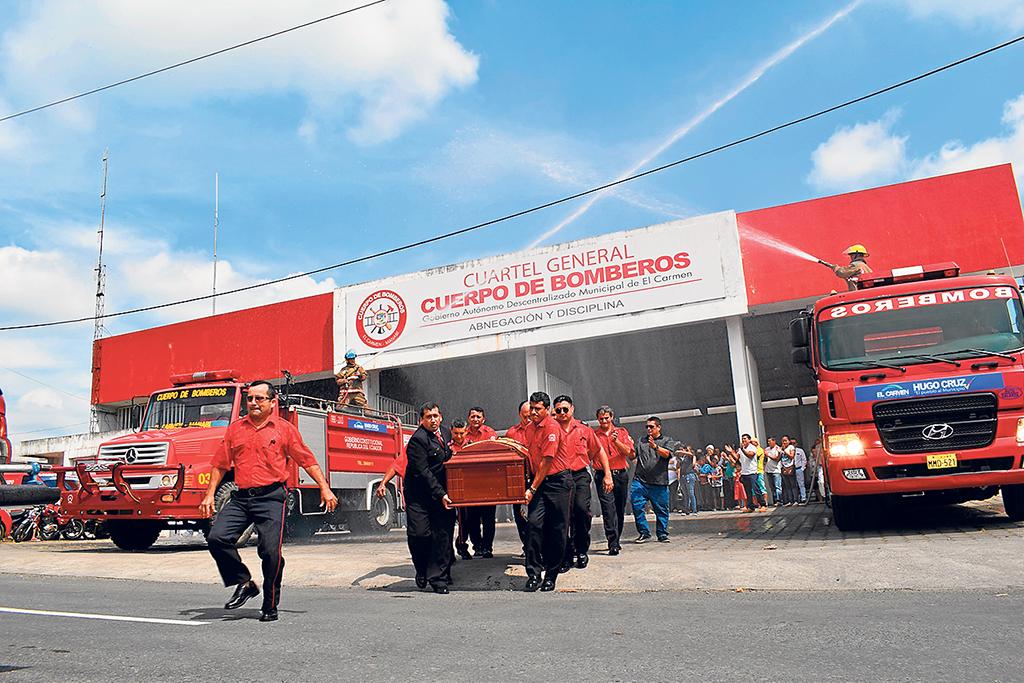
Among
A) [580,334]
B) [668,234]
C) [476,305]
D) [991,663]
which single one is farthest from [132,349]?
[991,663]

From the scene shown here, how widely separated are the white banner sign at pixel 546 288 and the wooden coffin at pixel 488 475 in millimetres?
12193

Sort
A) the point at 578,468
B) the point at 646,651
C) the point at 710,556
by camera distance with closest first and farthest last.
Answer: the point at 646,651 → the point at 578,468 → the point at 710,556

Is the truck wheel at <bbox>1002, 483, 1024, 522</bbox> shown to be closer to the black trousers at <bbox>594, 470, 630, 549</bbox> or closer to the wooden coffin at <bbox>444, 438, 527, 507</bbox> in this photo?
the black trousers at <bbox>594, 470, 630, 549</bbox>

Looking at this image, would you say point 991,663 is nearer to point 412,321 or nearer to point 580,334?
point 580,334

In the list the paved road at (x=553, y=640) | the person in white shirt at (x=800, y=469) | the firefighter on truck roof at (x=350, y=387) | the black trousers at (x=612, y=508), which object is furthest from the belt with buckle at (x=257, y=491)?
the person in white shirt at (x=800, y=469)

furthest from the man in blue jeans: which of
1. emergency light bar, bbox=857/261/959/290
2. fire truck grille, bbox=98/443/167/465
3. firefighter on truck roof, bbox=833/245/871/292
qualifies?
fire truck grille, bbox=98/443/167/465

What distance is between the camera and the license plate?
30.5ft

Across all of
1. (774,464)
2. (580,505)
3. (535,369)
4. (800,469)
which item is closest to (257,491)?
(580,505)

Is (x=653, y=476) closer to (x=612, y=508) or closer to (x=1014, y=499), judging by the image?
(x=612, y=508)

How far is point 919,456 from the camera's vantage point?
30.8 ft

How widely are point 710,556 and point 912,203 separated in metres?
12.4

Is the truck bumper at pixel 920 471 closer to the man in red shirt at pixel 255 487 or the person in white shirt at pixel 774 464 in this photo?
the man in red shirt at pixel 255 487

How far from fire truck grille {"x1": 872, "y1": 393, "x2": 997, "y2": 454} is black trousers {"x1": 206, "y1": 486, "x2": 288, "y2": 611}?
6821 millimetres

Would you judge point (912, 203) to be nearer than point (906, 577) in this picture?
No
